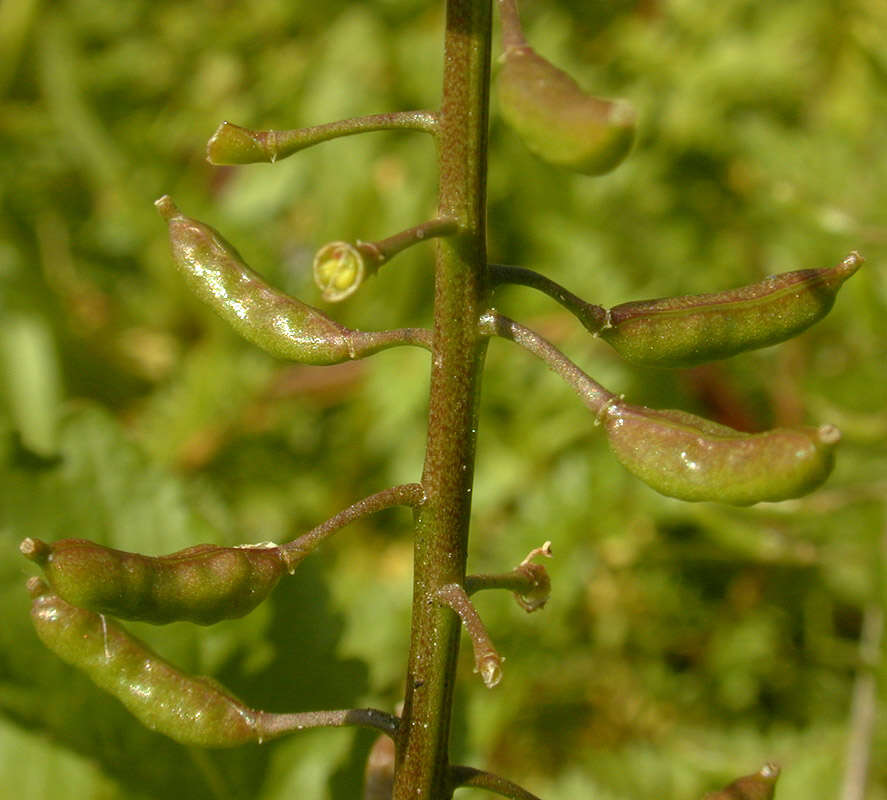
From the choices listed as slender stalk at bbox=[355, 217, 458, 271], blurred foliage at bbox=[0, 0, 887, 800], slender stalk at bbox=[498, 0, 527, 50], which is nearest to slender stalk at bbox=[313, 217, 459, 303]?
slender stalk at bbox=[355, 217, 458, 271]

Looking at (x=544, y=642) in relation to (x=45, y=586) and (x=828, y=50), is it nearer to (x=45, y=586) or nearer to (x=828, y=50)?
(x=45, y=586)

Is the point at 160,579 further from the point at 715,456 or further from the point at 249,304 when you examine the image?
the point at 715,456

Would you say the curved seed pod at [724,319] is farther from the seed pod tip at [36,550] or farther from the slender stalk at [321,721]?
the seed pod tip at [36,550]

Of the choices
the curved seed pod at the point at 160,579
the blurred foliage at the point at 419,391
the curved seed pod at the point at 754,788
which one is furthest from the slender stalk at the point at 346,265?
the blurred foliage at the point at 419,391

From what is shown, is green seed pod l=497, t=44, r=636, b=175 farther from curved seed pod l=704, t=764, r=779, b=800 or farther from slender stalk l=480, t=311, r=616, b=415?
curved seed pod l=704, t=764, r=779, b=800

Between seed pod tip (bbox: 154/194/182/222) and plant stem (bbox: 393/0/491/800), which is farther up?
seed pod tip (bbox: 154/194/182/222)

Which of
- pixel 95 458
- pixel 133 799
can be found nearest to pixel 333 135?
pixel 95 458
